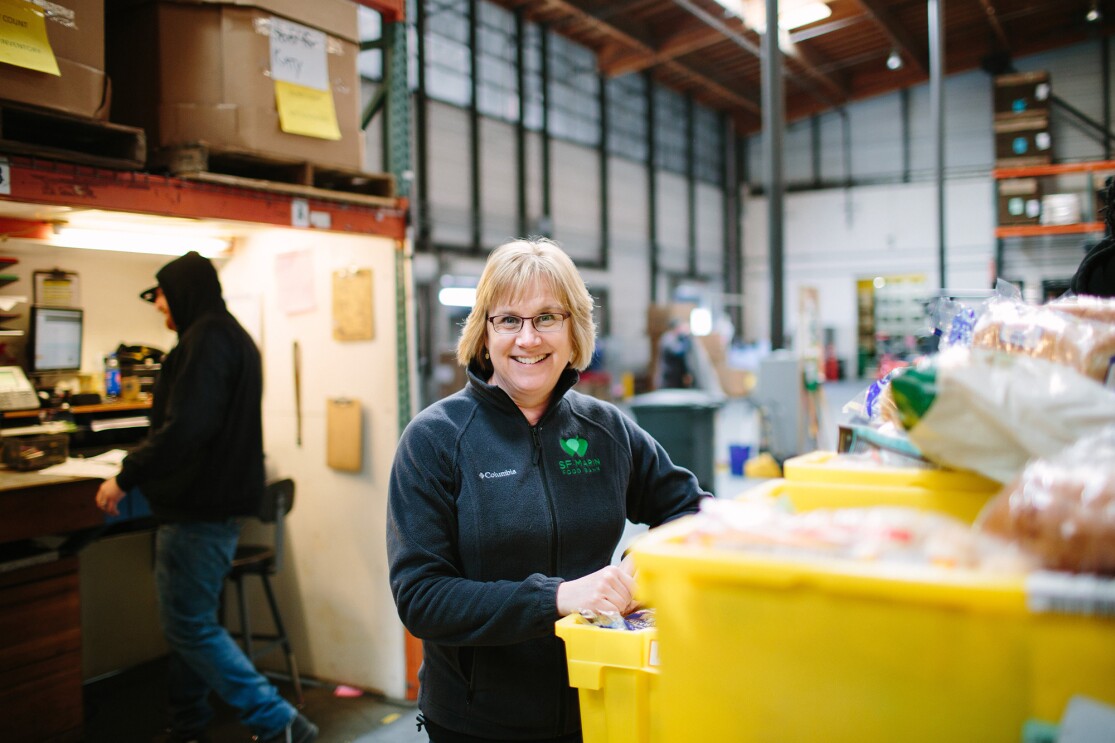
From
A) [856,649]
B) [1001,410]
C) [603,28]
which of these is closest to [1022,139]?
[603,28]

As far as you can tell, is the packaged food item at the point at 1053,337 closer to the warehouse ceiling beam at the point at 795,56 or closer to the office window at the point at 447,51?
the office window at the point at 447,51

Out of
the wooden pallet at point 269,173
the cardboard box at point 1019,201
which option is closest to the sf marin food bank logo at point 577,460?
the wooden pallet at point 269,173

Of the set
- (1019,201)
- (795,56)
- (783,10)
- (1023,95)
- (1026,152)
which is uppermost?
(795,56)

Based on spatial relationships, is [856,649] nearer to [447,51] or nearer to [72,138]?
[72,138]

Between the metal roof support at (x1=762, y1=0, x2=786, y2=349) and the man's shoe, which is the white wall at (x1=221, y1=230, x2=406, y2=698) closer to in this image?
the man's shoe

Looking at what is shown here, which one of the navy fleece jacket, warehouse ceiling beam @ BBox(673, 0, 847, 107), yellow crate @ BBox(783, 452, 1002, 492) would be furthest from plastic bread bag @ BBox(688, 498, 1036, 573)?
warehouse ceiling beam @ BBox(673, 0, 847, 107)

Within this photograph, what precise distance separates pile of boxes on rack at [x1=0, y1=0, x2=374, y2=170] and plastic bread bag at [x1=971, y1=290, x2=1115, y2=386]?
2.49 metres

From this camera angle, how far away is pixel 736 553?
0.77 m

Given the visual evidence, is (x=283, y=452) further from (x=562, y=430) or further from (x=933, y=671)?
(x=933, y=671)

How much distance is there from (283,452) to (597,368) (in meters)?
9.97

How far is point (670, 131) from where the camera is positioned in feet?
55.7

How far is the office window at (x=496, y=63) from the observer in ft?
38.7

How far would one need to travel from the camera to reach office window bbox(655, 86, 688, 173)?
16.5m

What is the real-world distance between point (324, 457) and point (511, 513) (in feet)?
7.72
